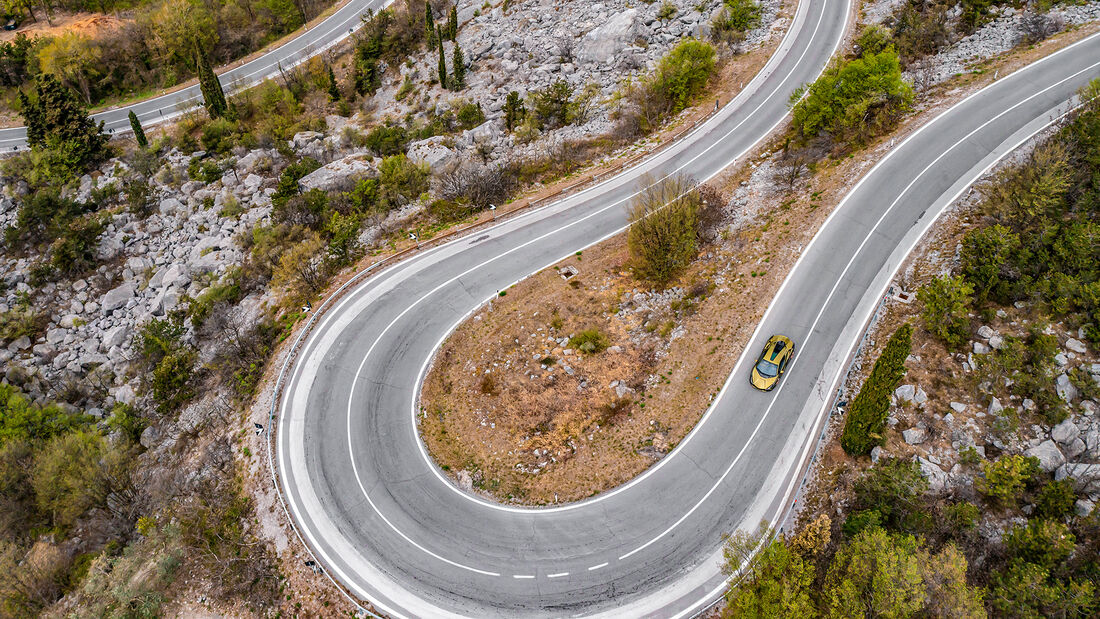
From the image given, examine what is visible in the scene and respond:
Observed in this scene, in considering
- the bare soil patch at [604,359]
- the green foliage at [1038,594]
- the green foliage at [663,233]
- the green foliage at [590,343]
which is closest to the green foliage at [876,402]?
the green foliage at [1038,594]

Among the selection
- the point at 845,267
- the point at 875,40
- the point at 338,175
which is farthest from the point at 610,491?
the point at 875,40

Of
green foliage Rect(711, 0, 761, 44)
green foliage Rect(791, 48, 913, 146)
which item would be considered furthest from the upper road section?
green foliage Rect(711, 0, 761, 44)

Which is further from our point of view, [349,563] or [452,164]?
[452,164]

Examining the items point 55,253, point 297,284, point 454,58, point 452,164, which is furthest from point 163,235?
point 454,58

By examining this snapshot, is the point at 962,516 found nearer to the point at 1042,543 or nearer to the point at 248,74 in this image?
the point at 1042,543

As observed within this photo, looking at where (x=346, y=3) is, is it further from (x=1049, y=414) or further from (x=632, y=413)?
(x=1049, y=414)
